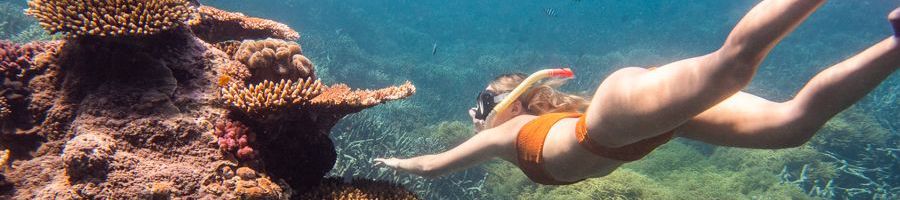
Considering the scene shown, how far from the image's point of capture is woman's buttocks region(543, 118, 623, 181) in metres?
3.01

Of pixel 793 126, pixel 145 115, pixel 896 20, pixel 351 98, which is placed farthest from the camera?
pixel 351 98

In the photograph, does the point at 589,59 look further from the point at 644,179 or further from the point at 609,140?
the point at 609,140

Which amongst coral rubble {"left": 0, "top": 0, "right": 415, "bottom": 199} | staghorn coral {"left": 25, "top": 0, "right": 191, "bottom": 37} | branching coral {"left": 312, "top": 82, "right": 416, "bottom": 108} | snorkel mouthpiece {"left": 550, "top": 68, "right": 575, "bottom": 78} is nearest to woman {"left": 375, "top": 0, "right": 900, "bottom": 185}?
snorkel mouthpiece {"left": 550, "top": 68, "right": 575, "bottom": 78}

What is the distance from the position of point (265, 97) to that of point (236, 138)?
349mm

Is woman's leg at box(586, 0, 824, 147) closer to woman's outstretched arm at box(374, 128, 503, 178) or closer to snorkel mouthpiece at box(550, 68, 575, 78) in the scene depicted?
snorkel mouthpiece at box(550, 68, 575, 78)

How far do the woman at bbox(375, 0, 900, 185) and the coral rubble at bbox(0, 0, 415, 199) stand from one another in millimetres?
1263

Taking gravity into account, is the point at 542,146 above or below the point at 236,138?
above

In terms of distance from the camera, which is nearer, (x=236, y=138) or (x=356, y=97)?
(x=236, y=138)

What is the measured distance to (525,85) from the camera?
338 cm

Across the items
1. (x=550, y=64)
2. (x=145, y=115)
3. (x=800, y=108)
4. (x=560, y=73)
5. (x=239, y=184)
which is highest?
(x=550, y=64)

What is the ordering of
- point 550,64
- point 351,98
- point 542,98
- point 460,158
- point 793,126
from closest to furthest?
point 793,126 < point 351,98 < point 460,158 < point 542,98 < point 550,64

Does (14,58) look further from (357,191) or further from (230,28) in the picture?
(357,191)

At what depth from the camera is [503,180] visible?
29.3 ft

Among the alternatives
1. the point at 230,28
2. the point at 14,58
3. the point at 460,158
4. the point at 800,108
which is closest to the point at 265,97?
the point at 460,158
